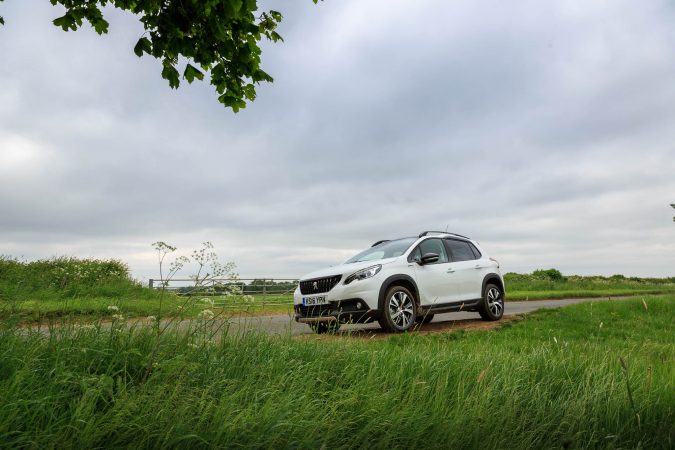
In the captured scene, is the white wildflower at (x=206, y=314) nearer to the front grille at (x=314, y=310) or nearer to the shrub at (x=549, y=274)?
the front grille at (x=314, y=310)

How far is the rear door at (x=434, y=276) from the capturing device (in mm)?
11086

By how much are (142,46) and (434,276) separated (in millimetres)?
7006

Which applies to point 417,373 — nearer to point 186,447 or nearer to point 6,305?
point 186,447

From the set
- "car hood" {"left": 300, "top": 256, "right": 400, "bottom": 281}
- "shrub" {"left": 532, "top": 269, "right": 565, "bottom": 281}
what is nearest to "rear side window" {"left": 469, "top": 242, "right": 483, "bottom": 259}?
"car hood" {"left": 300, "top": 256, "right": 400, "bottom": 281}

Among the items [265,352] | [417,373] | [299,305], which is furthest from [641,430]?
[299,305]

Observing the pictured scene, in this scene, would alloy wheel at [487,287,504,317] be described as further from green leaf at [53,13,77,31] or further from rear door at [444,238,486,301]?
green leaf at [53,13,77,31]

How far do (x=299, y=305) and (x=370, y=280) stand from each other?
166 centimetres

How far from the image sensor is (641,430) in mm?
4703

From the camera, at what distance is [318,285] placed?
416 inches

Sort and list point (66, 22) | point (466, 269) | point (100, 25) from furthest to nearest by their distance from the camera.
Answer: point (466, 269)
point (100, 25)
point (66, 22)

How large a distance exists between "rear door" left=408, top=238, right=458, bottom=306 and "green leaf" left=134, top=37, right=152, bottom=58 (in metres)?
6.16

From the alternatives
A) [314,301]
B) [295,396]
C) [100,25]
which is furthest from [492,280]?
[295,396]

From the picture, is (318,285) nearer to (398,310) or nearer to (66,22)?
(398,310)

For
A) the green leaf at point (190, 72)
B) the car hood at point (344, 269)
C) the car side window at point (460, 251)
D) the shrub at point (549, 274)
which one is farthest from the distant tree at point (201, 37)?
the shrub at point (549, 274)
